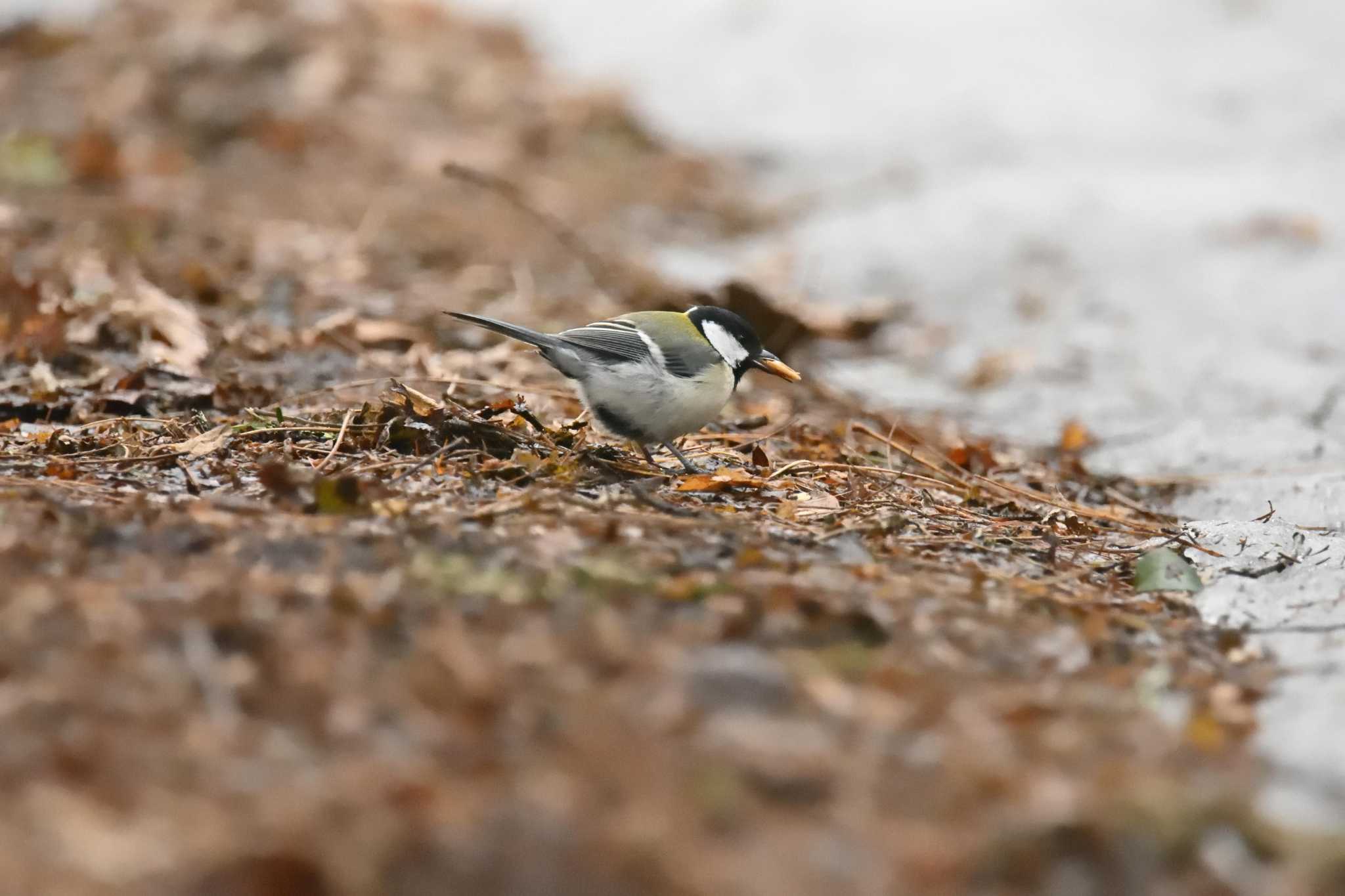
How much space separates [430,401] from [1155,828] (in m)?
2.26

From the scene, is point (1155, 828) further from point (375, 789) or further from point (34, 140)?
point (34, 140)

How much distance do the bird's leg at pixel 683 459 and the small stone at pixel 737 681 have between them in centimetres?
129

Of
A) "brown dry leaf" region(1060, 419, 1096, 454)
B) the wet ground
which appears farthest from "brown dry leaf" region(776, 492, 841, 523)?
"brown dry leaf" region(1060, 419, 1096, 454)

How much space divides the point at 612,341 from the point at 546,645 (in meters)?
1.35

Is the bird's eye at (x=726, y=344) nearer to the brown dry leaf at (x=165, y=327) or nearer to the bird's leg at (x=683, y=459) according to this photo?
the bird's leg at (x=683, y=459)

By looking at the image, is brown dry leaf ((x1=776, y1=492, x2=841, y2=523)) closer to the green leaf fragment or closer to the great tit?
the great tit

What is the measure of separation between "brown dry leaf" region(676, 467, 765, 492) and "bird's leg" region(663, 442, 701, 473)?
12 centimetres

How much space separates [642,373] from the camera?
336 centimetres

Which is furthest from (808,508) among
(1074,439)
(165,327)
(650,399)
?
(165,327)

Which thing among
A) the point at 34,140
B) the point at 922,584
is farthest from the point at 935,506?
the point at 34,140

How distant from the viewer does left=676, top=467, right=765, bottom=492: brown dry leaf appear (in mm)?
3322

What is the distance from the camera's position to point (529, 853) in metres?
1.66

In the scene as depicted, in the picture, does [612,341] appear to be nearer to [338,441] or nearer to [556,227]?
[338,441]

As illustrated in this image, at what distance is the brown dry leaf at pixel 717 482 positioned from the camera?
3.32 meters
